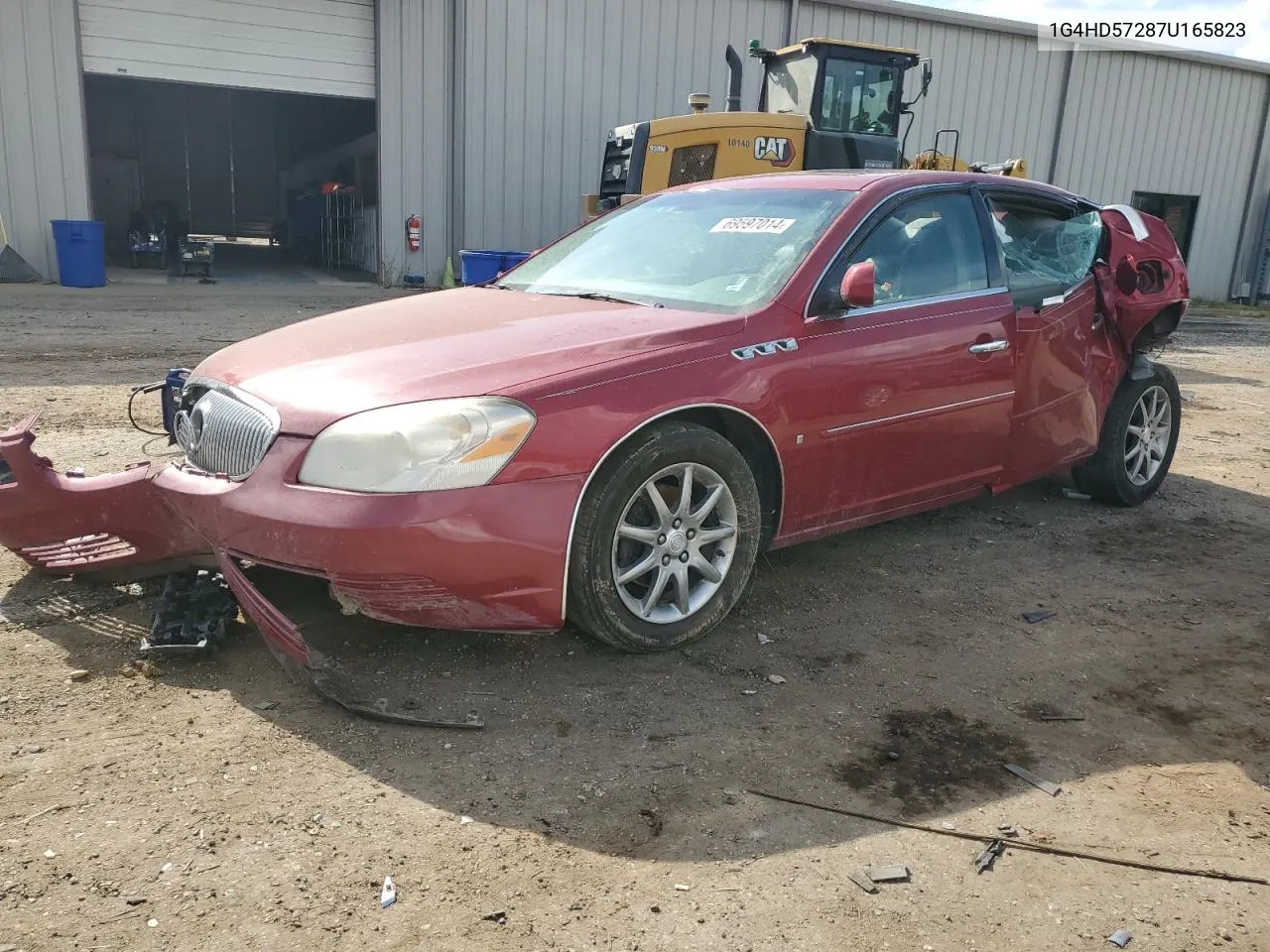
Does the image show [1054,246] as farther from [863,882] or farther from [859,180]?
[863,882]

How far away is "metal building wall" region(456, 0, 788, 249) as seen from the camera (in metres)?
17.0

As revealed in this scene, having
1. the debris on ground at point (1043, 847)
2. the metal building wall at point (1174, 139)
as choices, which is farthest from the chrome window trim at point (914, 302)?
the metal building wall at point (1174, 139)

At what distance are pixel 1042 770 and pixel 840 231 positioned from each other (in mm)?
2061

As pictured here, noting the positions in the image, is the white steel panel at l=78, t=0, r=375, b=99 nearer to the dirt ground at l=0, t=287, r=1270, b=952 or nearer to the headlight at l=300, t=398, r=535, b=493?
the dirt ground at l=0, t=287, r=1270, b=952

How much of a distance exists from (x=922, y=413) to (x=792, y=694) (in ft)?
4.65

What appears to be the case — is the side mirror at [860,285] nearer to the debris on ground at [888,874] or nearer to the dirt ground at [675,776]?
the dirt ground at [675,776]

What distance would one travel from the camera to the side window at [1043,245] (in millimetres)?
4609

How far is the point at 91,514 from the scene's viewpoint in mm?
3408

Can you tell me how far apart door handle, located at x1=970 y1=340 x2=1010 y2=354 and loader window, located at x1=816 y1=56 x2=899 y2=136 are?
316 inches

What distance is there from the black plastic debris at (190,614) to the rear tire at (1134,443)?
14.0ft

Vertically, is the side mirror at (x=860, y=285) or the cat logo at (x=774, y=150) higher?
the cat logo at (x=774, y=150)

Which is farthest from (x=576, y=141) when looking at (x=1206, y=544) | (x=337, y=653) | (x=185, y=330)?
(x=337, y=653)

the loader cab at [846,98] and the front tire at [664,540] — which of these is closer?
the front tire at [664,540]

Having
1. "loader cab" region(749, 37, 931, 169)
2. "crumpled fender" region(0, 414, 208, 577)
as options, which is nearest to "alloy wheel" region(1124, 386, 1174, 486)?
"crumpled fender" region(0, 414, 208, 577)
